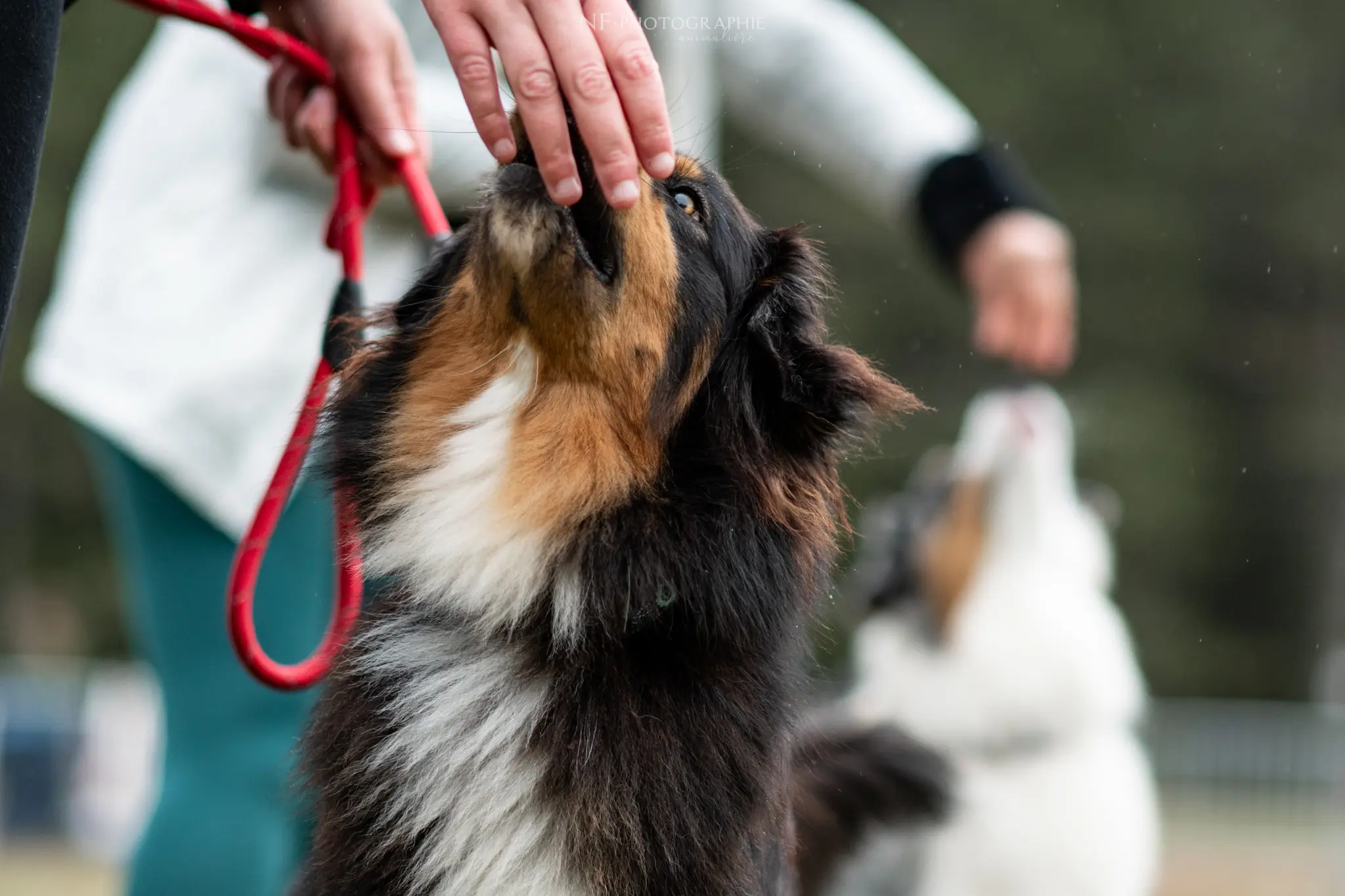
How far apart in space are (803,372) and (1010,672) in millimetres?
3283

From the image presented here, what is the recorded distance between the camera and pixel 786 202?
1727 cm

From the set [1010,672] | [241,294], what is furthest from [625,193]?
[1010,672]

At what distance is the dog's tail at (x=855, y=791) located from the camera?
130 inches

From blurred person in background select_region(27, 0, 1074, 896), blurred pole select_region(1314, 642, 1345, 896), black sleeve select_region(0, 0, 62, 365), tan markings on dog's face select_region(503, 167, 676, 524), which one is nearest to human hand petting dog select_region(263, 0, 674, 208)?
tan markings on dog's face select_region(503, 167, 676, 524)

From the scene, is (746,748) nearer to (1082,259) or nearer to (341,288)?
(341,288)

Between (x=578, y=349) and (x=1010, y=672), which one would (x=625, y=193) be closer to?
(x=578, y=349)

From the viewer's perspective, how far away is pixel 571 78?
1.89m

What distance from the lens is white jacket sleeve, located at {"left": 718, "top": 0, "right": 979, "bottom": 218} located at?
11.1 ft

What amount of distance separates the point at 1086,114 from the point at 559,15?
1842cm

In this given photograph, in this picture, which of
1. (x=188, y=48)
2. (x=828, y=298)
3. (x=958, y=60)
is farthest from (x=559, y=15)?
(x=958, y=60)

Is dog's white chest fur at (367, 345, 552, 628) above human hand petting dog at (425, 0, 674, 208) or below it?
below

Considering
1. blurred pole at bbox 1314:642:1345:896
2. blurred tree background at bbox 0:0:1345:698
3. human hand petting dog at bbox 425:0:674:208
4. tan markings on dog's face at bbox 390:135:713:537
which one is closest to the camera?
human hand petting dog at bbox 425:0:674:208

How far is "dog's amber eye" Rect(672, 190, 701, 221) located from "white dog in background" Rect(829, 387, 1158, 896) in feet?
7.96

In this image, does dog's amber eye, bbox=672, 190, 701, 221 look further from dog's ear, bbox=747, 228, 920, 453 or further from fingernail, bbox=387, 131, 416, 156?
fingernail, bbox=387, 131, 416, 156
